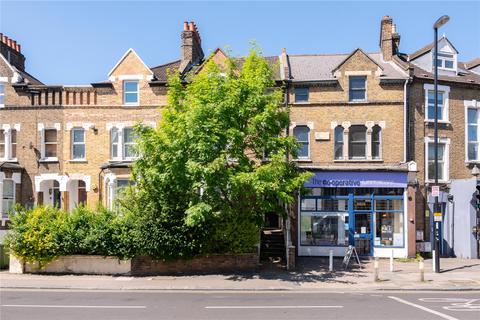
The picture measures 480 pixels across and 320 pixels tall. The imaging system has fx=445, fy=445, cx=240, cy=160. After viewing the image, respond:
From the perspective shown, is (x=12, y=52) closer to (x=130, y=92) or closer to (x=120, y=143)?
(x=130, y=92)

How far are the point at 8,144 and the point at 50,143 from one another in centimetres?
248

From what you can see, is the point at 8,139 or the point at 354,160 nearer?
the point at 354,160

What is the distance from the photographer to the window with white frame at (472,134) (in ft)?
82.2

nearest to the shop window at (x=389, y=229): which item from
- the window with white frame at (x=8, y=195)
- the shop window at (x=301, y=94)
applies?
the shop window at (x=301, y=94)

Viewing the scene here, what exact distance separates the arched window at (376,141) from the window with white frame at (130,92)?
44.4ft

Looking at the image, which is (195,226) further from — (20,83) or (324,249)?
(20,83)

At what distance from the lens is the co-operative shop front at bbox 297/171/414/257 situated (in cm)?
2303

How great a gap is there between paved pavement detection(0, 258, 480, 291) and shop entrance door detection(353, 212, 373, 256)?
3648 millimetres

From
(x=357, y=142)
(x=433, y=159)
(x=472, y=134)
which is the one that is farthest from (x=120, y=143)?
(x=472, y=134)

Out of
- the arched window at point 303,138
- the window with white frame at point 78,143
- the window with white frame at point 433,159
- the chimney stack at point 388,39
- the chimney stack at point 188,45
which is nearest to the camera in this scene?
the window with white frame at point 433,159

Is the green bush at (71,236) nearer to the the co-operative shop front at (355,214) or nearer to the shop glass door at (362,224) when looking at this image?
the the co-operative shop front at (355,214)

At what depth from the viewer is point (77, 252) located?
18.8 meters

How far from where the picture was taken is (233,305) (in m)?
12.5

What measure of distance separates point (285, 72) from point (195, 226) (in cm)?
1100
